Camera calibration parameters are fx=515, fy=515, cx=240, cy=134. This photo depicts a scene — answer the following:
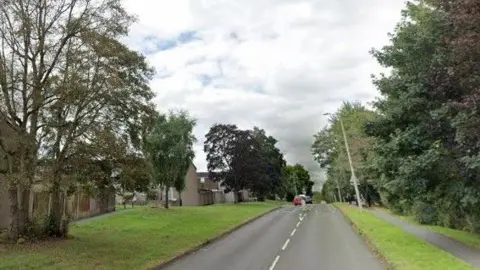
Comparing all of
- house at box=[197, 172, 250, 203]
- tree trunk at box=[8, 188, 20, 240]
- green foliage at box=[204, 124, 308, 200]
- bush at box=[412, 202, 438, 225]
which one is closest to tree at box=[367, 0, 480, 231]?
bush at box=[412, 202, 438, 225]

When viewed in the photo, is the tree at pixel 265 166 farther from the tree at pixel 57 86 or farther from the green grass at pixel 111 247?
the tree at pixel 57 86

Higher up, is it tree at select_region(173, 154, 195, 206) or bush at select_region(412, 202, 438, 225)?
tree at select_region(173, 154, 195, 206)

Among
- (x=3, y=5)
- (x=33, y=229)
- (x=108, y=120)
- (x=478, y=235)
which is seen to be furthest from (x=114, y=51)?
(x=478, y=235)

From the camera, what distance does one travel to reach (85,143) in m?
21.5

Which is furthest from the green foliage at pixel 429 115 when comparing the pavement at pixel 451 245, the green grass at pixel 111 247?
the green grass at pixel 111 247

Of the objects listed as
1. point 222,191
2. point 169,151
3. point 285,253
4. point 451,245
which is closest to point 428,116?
point 451,245

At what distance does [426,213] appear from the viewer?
3011cm

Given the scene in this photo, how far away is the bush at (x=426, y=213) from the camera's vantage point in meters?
29.7

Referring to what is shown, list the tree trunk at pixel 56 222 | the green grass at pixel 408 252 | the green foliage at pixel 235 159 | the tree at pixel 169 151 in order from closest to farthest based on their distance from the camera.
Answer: the green grass at pixel 408 252, the tree trunk at pixel 56 222, the tree at pixel 169 151, the green foliage at pixel 235 159

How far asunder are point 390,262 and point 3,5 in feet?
56.7

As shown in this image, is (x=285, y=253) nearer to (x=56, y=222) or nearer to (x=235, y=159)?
(x=56, y=222)

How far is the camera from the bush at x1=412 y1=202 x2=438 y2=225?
2973 cm

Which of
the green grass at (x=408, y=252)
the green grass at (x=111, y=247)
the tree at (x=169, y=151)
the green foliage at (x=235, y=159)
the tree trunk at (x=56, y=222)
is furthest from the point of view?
the green foliage at (x=235, y=159)

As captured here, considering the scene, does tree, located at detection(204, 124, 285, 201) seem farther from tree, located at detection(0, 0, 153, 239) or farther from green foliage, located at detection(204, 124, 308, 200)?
tree, located at detection(0, 0, 153, 239)
